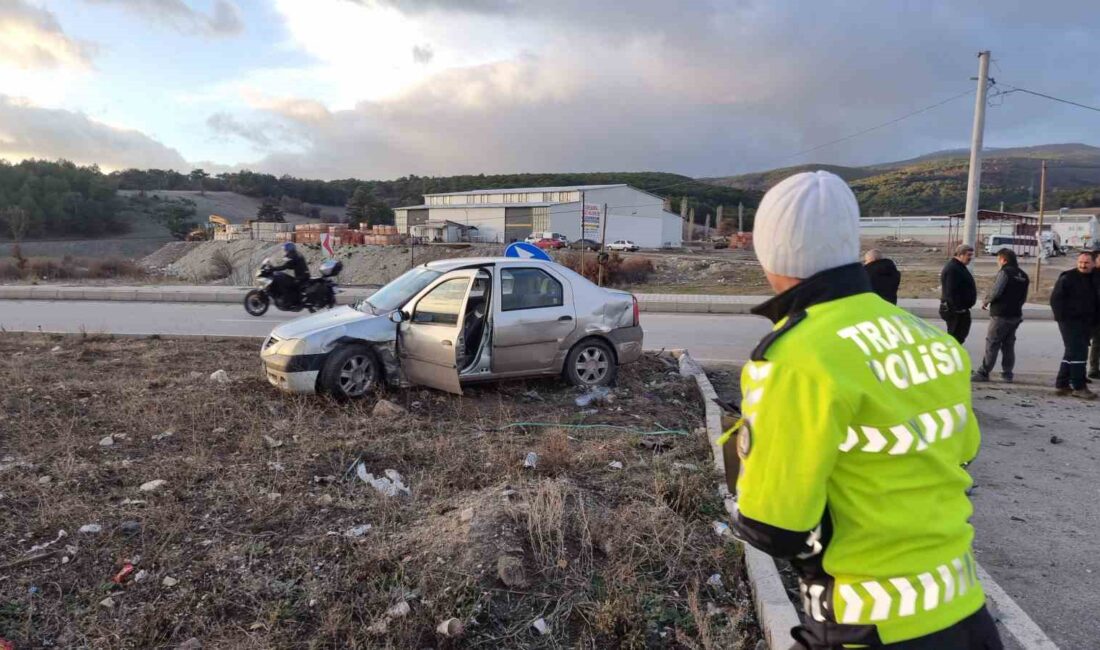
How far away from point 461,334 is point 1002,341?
675 centimetres

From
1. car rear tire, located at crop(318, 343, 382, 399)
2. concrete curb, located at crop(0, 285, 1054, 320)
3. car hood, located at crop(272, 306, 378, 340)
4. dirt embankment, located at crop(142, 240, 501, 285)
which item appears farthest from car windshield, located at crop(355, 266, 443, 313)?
dirt embankment, located at crop(142, 240, 501, 285)

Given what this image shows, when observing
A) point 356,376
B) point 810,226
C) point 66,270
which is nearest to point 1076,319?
point 356,376

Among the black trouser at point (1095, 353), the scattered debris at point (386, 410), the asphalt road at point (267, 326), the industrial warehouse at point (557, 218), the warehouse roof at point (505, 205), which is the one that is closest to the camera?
the scattered debris at point (386, 410)

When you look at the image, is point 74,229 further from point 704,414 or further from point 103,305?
point 704,414

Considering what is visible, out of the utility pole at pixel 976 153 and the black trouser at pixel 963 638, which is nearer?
the black trouser at pixel 963 638

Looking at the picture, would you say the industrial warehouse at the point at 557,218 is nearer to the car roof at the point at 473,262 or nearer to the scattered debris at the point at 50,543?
the car roof at the point at 473,262

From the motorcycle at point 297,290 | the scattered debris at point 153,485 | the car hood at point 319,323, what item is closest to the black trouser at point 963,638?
the scattered debris at point 153,485

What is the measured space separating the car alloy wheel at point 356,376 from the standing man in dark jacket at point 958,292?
6669 mm

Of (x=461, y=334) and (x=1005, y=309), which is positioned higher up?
(x=1005, y=309)

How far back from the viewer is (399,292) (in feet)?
24.5

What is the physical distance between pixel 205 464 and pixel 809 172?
15.3 feet

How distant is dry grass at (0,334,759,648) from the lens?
3121 millimetres

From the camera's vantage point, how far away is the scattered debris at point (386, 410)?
6230 millimetres

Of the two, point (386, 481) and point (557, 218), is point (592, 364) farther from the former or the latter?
point (557, 218)
